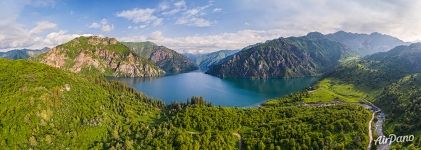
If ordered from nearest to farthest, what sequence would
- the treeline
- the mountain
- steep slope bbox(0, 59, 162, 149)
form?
the treeline < the mountain < steep slope bbox(0, 59, 162, 149)

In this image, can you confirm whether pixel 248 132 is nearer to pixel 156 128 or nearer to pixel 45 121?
pixel 156 128

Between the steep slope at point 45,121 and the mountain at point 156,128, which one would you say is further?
the steep slope at point 45,121

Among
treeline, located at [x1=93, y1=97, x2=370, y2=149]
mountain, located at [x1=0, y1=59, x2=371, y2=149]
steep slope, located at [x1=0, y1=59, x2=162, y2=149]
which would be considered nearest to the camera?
treeline, located at [x1=93, y1=97, x2=370, y2=149]

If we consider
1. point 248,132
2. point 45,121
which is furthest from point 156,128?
point 45,121

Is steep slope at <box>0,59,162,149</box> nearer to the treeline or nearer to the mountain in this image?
the mountain

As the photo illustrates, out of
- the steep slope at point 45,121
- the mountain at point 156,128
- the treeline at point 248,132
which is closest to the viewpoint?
the treeline at point 248,132

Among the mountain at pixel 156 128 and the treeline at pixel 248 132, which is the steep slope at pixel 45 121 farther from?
the treeline at pixel 248 132

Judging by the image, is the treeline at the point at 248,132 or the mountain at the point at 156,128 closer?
the treeline at the point at 248,132

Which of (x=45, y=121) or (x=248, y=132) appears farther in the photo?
(x=45, y=121)

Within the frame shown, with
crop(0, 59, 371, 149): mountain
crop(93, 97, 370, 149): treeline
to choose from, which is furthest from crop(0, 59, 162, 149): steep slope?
crop(93, 97, 370, 149): treeline

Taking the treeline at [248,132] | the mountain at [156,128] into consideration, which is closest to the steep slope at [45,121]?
the mountain at [156,128]

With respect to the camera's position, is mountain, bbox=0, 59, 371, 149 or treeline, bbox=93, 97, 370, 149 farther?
mountain, bbox=0, 59, 371, 149

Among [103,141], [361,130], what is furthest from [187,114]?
[361,130]

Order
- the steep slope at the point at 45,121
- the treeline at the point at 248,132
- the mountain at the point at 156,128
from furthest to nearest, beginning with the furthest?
the steep slope at the point at 45,121 → the mountain at the point at 156,128 → the treeline at the point at 248,132
